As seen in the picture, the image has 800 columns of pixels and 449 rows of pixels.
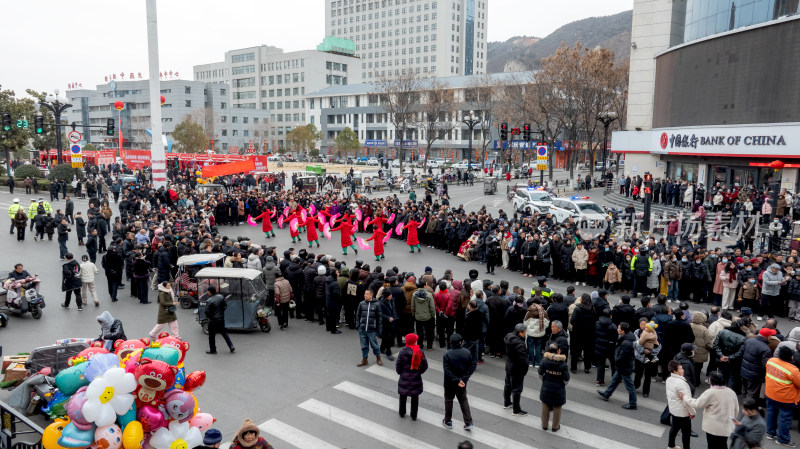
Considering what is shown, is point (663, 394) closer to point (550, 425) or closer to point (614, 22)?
point (550, 425)

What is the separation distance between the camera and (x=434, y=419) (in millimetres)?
9211

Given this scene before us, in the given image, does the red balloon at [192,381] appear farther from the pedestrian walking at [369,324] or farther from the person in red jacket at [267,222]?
the person in red jacket at [267,222]

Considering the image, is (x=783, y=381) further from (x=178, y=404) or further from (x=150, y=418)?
(x=150, y=418)

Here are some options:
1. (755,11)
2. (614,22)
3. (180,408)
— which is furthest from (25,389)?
(614,22)

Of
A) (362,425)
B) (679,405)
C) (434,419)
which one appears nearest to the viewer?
(679,405)

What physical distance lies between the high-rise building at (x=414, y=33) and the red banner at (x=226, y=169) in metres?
103

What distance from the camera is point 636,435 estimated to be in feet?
28.5

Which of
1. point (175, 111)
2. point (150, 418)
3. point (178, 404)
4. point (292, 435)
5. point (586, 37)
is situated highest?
point (586, 37)

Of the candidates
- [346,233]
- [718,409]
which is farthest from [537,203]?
[718,409]

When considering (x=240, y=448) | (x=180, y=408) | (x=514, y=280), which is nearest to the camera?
(x=240, y=448)

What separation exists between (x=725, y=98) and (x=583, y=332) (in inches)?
1018

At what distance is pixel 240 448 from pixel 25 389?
4981 millimetres

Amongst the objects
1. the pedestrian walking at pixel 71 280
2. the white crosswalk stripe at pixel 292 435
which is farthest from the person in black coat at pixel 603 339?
the pedestrian walking at pixel 71 280

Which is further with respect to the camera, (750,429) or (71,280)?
(71,280)
